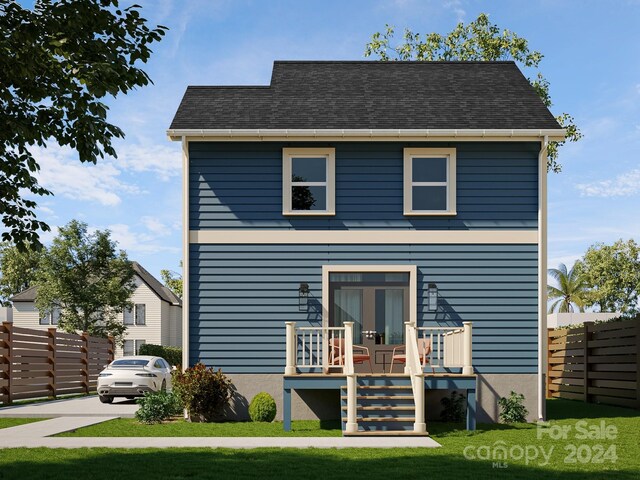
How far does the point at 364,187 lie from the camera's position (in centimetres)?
1795

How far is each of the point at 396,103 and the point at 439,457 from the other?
964 centimetres

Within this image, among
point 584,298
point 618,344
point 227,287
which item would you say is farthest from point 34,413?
point 584,298

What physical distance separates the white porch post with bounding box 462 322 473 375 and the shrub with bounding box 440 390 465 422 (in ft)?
3.91

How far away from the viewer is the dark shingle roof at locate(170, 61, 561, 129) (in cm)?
1803

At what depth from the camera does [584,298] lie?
62469mm

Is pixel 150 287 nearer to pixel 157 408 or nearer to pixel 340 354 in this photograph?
pixel 157 408

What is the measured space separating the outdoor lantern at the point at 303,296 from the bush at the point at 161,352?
21.2 m

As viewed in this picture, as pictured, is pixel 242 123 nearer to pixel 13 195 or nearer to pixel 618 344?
pixel 13 195

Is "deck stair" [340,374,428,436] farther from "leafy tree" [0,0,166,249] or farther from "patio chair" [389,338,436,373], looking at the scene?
"leafy tree" [0,0,166,249]

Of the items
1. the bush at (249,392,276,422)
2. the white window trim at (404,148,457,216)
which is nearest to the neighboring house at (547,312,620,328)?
the white window trim at (404,148,457,216)

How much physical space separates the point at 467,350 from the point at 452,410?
5.31 ft

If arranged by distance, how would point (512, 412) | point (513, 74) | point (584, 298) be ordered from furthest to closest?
point (584, 298)
point (513, 74)
point (512, 412)

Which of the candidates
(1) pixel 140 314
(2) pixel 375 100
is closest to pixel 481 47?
(2) pixel 375 100

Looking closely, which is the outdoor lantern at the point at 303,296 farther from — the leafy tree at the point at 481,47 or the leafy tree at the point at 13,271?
the leafy tree at the point at 13,271
